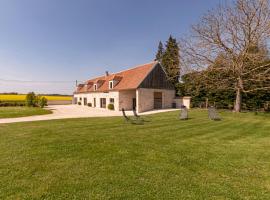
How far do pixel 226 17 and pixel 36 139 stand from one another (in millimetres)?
17097

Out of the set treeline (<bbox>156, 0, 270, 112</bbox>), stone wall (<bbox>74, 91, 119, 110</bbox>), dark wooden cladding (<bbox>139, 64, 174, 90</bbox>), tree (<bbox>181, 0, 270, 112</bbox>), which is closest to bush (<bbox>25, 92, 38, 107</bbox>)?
stone wall (<bbox>74, 91, 119, 110</bbox>)

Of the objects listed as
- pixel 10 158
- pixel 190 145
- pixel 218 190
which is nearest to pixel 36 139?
pixel 10 158

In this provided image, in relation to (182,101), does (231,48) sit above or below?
above

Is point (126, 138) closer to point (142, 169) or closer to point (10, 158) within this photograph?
point (142, 169)

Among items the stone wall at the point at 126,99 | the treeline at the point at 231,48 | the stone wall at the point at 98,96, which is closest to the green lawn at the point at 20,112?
the stone wall at the point at 98,96

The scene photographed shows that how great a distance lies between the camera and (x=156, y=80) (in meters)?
25.7

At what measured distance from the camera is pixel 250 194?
3.43 meters

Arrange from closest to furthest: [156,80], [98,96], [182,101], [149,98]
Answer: [149,98] < [156,80] < [182,101] < [98,96]

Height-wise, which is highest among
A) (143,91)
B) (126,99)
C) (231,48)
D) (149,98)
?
(231,48)

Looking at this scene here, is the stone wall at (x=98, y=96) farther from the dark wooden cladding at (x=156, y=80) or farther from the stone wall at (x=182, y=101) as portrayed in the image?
the stone wall at (x=182, y=101)

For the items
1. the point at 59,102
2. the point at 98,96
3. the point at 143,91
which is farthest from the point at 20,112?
the point at 59,102

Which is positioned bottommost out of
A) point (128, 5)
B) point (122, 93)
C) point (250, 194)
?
point (250, 194)

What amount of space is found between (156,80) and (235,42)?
1163cm

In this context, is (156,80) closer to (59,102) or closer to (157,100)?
(157,100)
